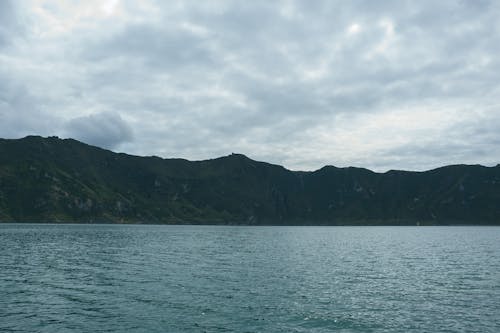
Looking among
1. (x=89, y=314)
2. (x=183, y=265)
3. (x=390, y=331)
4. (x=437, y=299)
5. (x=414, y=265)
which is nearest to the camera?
(x=390, y=331)

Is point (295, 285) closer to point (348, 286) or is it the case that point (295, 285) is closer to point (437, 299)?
point (348, 286)

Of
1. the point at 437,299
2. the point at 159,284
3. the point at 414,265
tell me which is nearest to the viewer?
the point at 437,299

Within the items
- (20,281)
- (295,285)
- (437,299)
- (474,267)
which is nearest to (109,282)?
(20,281)

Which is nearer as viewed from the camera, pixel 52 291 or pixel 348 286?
pixel 52 291

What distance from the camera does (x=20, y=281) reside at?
6556cm

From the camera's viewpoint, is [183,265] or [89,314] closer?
[89,314]

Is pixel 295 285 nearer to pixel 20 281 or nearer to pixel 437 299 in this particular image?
pixel 437 299

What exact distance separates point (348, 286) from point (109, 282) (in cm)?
3883

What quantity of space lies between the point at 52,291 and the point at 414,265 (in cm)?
7863

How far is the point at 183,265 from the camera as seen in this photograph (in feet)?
296

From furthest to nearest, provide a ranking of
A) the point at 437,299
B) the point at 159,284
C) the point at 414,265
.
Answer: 1. the point at 414,265
2. the point at 159,284
3. the point at 437,299

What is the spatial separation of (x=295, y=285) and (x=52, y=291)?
36.5 metres

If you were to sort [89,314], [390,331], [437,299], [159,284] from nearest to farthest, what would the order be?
1. [390,331]
2. [89,314]
3. [437,299]
4. [159,284]

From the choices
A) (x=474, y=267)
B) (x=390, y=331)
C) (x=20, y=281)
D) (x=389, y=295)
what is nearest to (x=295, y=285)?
(x=389, y=295)
